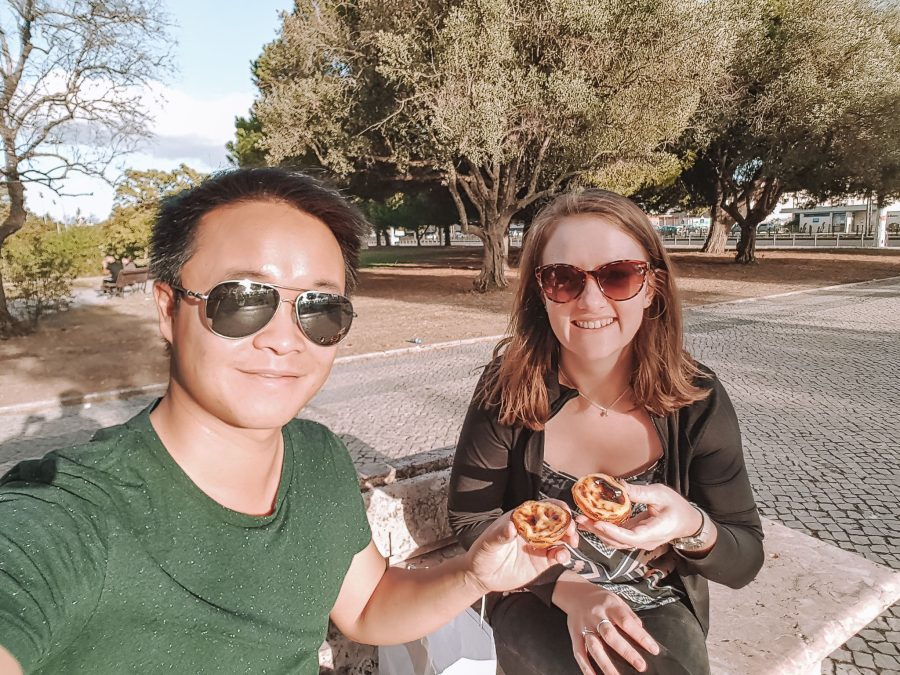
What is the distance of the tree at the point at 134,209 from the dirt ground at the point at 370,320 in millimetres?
2393

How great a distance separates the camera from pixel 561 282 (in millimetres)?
2117

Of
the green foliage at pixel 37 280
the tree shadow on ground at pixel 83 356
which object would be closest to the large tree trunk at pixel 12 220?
the tree shadow on ground at pixel 83 356

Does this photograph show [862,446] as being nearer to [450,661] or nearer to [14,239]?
[450,661]

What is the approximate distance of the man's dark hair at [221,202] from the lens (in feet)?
4.59

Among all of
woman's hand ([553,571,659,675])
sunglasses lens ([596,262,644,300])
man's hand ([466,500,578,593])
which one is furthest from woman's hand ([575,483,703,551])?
sunglasses lens ([596,262,644,300])

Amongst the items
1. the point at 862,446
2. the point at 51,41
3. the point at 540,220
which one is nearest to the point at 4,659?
the point at 540,220

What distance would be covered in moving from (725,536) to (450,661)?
3.13 ft

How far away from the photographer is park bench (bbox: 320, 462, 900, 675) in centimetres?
206

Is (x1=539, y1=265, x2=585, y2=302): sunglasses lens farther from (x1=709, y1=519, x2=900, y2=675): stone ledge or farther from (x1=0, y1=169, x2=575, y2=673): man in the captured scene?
(x1=709, y1=519, x2=900, y2=675): stone ledge

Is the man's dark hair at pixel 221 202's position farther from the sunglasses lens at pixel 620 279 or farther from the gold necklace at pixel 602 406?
the gold necklace at pixel 602 406

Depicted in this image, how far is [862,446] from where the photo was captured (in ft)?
17.5

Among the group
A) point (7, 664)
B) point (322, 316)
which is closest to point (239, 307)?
point (322, 316)

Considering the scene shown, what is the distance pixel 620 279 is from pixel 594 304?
0.47 feet

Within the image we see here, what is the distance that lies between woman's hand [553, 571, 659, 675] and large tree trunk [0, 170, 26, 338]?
1435 cm
